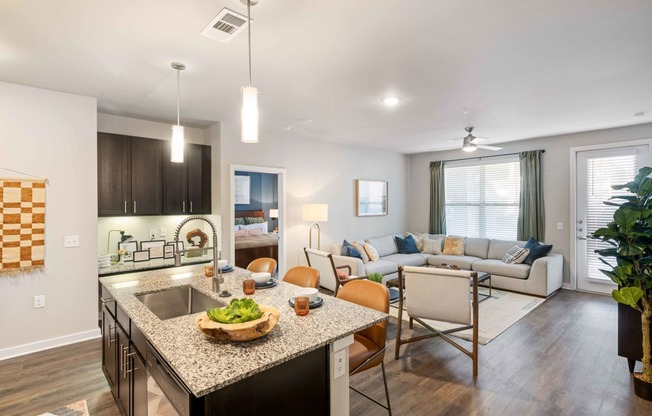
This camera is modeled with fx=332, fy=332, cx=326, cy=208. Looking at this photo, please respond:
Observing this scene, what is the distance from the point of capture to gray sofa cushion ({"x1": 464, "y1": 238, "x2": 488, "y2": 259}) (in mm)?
6500

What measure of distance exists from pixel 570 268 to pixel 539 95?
3628 millimetres

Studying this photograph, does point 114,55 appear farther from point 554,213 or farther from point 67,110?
point 554,213

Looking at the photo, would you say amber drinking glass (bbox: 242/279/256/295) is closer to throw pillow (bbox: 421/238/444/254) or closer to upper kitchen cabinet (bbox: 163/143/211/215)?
upper kitchen cabinet (bbox: 163/143/211/215)

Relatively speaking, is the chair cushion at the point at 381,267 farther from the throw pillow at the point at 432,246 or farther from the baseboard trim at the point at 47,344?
the baseboard trim at the point at 47,344

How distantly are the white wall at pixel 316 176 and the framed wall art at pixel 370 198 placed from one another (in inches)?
4.2

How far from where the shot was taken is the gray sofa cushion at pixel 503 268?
549 cm

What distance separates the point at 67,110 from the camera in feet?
11.8

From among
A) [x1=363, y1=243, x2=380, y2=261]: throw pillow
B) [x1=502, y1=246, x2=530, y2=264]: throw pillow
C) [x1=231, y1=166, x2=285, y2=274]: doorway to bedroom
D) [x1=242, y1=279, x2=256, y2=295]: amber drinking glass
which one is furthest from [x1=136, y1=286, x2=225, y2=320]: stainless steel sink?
[x1=502, y1=246, x2=530, y2=264]: throw pillow

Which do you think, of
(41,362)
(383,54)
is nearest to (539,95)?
(383,54)

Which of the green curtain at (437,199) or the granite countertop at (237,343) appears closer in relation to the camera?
the granite countertop at (237,343)

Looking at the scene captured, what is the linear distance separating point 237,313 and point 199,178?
12.2ft

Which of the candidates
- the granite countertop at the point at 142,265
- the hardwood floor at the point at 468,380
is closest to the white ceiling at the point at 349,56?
the granite countertop at the point at 142,265

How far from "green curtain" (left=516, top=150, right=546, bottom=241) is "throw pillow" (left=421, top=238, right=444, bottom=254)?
1.47 m

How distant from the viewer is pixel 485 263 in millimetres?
5934
